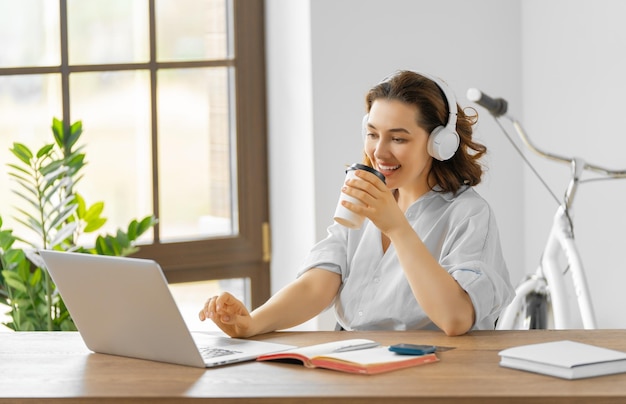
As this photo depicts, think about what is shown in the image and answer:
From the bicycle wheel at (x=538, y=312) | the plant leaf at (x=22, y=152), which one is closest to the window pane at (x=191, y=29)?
the plant leaf at (x=22, y=152)

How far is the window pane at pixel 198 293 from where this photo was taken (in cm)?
354

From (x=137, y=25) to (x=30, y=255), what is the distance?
0.92 meters

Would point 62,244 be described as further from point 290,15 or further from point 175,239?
point 290,15

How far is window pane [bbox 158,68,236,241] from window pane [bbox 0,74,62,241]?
1.22ft

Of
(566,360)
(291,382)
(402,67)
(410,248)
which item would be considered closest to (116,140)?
(402,67)

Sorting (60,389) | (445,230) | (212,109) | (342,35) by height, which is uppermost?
(342,35)

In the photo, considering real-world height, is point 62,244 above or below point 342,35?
below

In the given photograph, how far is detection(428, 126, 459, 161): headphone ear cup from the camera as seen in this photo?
2170mm

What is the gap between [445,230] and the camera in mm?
2209

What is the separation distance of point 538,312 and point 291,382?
4.60ft

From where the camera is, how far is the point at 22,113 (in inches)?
133

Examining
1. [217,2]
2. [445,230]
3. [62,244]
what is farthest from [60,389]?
[217,2]

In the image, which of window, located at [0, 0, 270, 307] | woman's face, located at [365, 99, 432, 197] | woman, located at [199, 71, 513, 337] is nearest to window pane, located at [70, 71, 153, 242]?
window, located at [0, 0, 270, 307]

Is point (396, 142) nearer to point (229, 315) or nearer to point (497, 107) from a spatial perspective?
point (497, 107)
